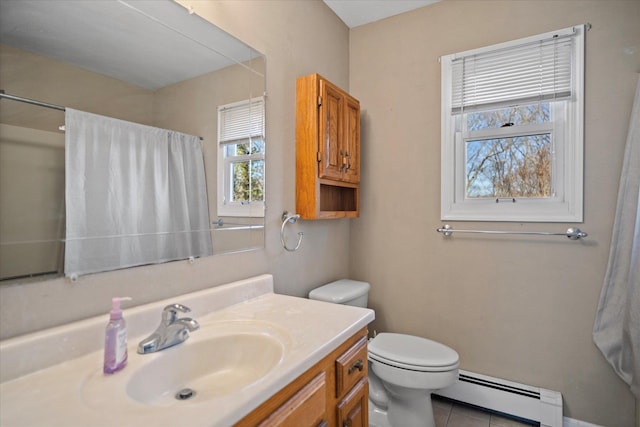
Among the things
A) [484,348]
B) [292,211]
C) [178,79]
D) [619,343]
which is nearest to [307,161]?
[292,211]

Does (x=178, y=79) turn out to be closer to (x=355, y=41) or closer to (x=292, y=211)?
(x=292, y=211)

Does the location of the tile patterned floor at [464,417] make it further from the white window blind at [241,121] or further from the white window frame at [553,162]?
the white window blind at [241,121]

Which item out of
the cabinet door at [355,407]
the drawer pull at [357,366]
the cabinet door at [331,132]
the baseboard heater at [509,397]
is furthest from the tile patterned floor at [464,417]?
the cabinet door at [331,132]

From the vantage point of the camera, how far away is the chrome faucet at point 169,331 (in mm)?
863

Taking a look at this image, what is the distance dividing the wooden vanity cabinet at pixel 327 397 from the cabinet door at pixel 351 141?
1.06m

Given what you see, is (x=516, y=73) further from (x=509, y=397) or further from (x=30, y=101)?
(x=30, y=101)

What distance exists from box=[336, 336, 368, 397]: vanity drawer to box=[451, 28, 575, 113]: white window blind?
5.21 ft

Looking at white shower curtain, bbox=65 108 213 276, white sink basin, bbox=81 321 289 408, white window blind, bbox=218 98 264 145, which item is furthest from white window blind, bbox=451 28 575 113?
white sink basin, bbox=81 321 289 408

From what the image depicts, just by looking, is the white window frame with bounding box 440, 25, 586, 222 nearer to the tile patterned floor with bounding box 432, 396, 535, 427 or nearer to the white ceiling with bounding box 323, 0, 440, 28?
the white ceiling with bounding box 323, 0, 440, 28

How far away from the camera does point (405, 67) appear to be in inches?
84.8

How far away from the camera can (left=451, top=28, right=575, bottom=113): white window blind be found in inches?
68.3

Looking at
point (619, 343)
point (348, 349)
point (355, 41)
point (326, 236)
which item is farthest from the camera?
point (355, 41)

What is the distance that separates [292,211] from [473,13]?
5.43 ft

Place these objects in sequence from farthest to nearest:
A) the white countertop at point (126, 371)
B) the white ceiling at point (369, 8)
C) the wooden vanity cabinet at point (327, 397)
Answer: the white ceiling at point (369, 8) → the wooden vanity cabinet at point (327, 397) → the white countertop at point (126, 371)
